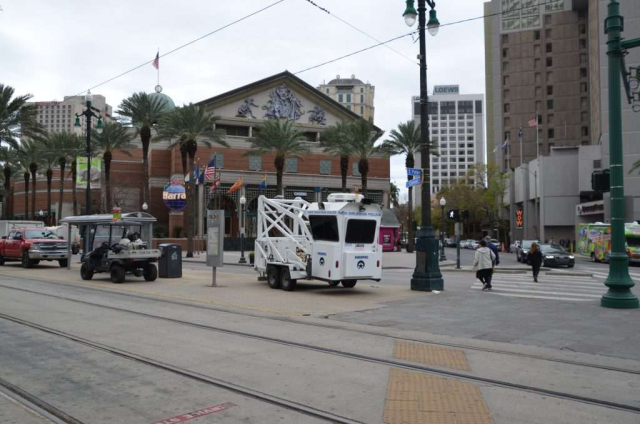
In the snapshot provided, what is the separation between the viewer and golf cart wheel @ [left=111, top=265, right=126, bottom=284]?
68.1 feet

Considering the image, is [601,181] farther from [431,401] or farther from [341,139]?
[341,139]

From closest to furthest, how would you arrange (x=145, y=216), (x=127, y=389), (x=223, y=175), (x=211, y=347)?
(x=127, y=389) → (x=211, y=347) → (x=145, y=216) → (x=223, y=175)

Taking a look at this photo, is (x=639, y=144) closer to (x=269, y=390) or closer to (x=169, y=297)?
(x=169, y=297)

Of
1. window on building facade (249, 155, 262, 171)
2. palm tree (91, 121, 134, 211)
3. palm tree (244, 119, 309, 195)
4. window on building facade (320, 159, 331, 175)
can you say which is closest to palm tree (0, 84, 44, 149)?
palm tree (91, 121, 134, 211)

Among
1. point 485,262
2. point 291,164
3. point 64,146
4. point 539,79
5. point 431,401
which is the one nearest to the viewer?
point 431,401

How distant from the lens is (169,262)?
75.6ft

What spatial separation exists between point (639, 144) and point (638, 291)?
44.8m

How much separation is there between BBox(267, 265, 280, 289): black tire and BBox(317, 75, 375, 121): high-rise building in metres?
158

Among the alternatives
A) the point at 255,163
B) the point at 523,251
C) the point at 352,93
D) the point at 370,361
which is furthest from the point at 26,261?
the point at 352,93

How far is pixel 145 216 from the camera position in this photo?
22.7 m

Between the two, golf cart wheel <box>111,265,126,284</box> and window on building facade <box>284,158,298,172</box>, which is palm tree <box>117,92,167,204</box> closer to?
window on building facade <box>284,158,298,172</box>

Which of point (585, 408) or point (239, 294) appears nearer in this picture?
point (585, 408)

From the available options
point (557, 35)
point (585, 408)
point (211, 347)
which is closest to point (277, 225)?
point (211, 347)

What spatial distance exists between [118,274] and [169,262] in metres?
2.62
